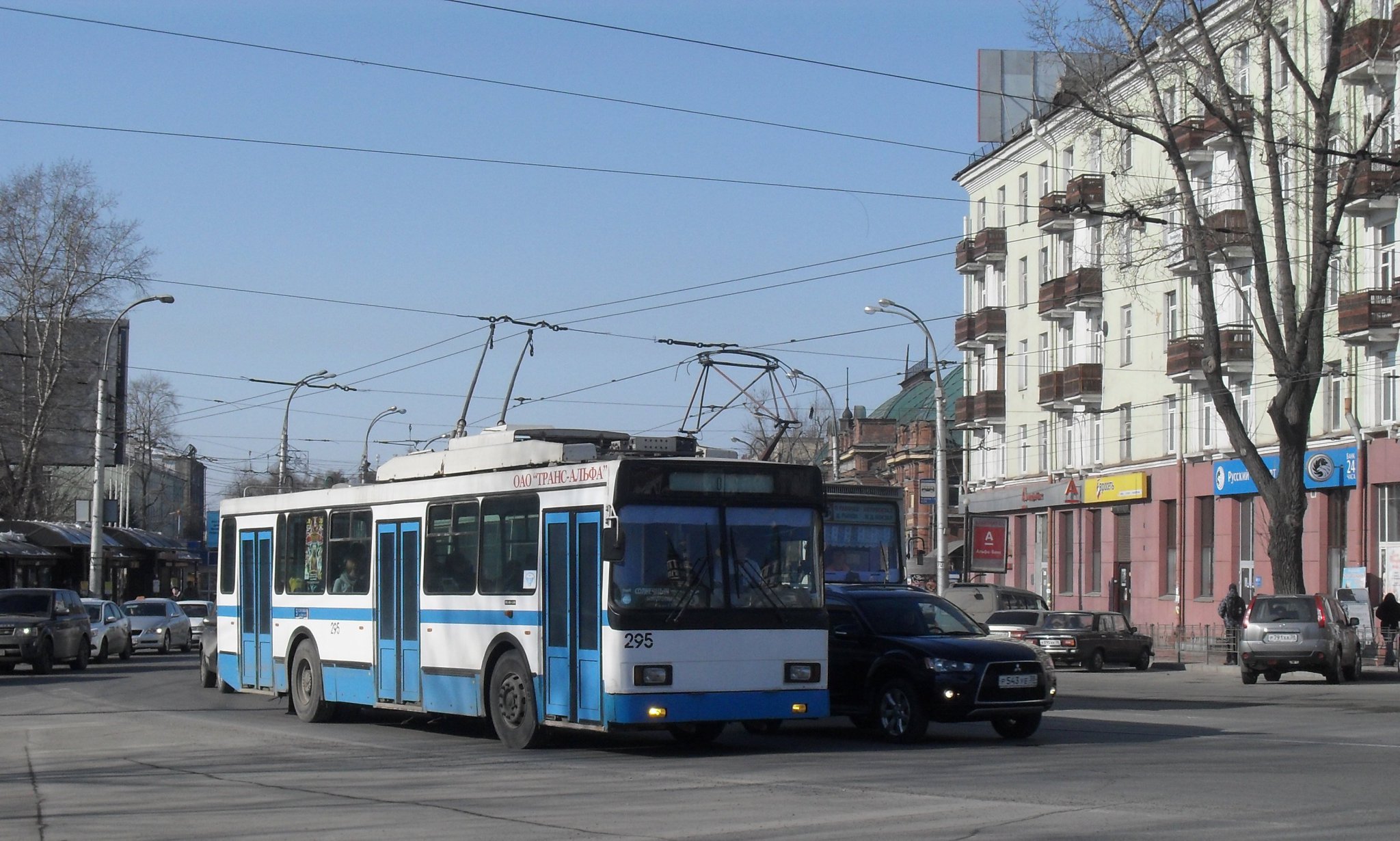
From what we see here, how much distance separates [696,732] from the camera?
1706cm

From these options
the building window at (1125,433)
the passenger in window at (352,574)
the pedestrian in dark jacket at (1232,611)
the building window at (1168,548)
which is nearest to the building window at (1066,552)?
the building window at (1125,433)

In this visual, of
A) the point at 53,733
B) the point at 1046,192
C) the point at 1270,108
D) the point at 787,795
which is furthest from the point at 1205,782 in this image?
the point at 1046,192

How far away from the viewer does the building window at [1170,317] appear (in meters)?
52.3

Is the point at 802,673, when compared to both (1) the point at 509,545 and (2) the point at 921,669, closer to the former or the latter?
(2) the point at 921,669

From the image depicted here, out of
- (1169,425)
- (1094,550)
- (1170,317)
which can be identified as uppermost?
(1170,317)

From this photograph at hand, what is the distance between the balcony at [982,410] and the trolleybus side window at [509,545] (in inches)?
1963

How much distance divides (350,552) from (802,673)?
21.3 ft

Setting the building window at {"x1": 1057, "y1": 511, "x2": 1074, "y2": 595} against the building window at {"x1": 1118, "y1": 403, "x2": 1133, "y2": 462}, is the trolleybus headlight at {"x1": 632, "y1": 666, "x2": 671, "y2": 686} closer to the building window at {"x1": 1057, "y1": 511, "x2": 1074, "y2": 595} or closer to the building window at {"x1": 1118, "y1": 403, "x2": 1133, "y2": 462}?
the building window at {"x1": 1118, "y1": 403, "x2": 1133, "y2": 462}

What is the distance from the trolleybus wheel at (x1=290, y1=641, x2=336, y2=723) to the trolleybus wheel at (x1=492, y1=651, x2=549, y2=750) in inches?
166

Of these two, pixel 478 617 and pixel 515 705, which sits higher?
pixel 478 617

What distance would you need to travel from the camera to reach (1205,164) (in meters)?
50.1

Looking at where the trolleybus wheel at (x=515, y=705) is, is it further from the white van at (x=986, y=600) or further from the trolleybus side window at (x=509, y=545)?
the white van at (x=986, y=600)

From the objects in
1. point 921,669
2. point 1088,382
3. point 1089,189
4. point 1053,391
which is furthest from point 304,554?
point 1053,391

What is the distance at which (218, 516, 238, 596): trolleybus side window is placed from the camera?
22906 millimetres
